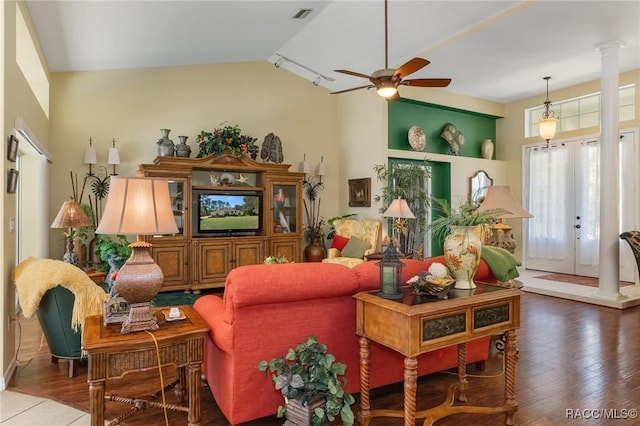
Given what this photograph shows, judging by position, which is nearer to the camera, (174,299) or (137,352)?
(137,352)

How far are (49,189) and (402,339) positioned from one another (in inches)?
209

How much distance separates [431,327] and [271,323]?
2.78ft

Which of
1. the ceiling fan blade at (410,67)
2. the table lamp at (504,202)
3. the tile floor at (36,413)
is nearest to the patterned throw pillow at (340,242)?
the table lamp at (504,202)

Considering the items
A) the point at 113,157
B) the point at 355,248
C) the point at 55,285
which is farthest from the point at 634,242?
the point at 113,157

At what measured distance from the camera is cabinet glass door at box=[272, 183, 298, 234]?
252 inches

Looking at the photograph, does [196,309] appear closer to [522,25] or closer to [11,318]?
[11,318]

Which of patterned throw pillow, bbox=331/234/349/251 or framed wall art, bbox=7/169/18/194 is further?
patterned throw pillow, bbox=331/234/349/251

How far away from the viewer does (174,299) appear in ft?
17.4

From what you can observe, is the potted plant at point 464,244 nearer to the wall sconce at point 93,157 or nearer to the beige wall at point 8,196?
the beige wall at point 8,196

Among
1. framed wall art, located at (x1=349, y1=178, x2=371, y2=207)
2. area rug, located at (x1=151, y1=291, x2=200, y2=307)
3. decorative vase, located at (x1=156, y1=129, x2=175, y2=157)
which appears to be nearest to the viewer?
area rug, located at (x1=151, y1=291, x2=200, y2=307)

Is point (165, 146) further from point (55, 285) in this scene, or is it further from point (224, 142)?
point (55, 285)

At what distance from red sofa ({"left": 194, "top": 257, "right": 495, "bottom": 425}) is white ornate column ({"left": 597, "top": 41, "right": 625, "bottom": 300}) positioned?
14.1ft

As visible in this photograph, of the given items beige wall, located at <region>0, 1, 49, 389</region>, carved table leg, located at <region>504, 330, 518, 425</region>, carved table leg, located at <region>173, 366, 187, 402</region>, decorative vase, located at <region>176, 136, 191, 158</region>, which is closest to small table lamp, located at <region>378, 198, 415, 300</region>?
carved table leg, located at <region>504, 330, 518, 425</region>

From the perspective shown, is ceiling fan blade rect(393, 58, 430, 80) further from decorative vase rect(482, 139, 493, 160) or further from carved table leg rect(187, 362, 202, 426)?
decorative vase rect(482, 139, 493, 160)
